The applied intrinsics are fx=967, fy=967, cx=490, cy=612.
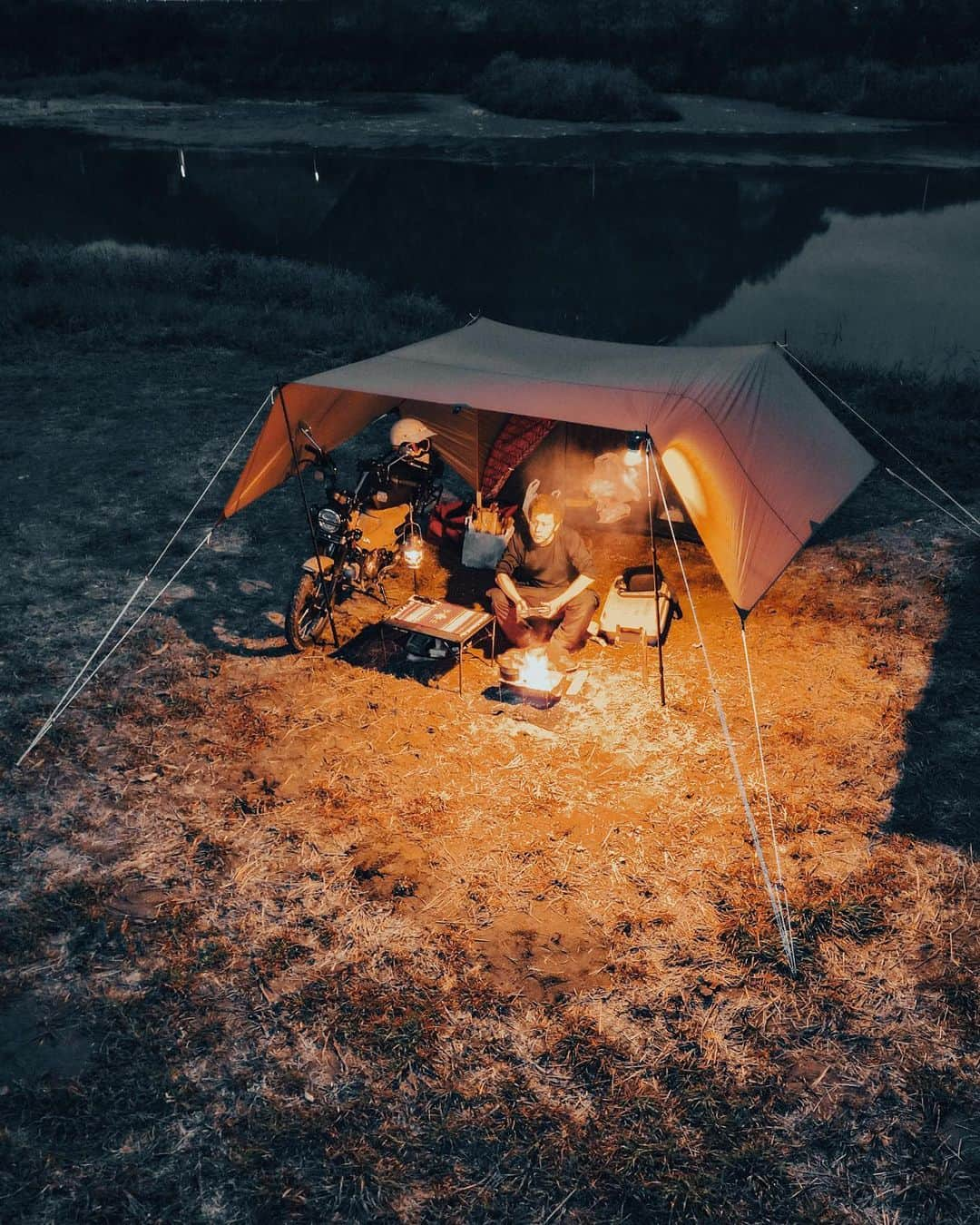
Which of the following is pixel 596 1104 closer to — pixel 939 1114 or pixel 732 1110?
pixel 732 1110

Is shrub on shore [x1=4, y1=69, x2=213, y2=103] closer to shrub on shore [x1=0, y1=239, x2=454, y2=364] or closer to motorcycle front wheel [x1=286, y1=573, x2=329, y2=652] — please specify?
shrub on shore [x1=0, y1=239, x2=454, y2=364]

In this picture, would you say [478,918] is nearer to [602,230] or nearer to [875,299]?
[875,299]

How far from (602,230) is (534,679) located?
26.5 metres

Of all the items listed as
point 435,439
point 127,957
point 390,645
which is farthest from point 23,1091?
point 435,439

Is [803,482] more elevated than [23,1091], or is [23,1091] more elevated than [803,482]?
[803,482]

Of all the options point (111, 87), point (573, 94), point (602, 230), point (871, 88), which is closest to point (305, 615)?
point (602, 230)

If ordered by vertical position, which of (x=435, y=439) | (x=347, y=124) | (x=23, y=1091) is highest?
(x=347, y=124)

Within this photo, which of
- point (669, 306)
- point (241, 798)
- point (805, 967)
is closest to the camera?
point (805, 967)

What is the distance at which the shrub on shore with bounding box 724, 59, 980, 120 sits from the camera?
151 feet

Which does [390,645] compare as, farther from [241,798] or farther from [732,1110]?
[732,1110]

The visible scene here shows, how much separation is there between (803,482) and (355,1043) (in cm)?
591

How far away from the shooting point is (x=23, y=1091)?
15.0ft

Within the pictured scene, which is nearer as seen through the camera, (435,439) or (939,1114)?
(939,1114)

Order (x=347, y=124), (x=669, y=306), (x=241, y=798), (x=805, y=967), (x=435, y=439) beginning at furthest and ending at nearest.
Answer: (x=347, y=124), (x=669, y=306), (x=435, y=439), (x=241, y=798), (x=805, y=967)
